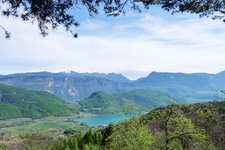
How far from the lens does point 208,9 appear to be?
15.7 m

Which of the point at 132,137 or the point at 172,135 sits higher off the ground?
the point at 172,135

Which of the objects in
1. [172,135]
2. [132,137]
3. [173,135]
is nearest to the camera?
[173,135]

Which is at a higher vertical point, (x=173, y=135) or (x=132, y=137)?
(x=173, y=135)

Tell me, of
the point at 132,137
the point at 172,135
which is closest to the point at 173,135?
the point at 172,135

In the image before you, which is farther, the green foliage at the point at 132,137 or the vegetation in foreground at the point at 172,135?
the green foliage at the point at 132,137

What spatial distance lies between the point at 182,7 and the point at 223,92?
90.8 ft

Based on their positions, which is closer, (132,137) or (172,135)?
(172,135)

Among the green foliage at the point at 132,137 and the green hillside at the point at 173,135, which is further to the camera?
the green foliage at the point at 132,137

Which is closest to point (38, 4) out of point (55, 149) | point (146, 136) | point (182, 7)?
point (182, 7)

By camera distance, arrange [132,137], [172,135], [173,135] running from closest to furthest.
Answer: [173,135], [172,135], [132,137]

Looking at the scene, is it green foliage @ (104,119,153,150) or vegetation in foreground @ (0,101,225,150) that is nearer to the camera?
vegetation in foreground @ (0,101,225,150)

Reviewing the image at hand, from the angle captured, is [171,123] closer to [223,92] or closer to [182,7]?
[223,92]

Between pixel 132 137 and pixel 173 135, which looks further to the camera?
pixel 132 137

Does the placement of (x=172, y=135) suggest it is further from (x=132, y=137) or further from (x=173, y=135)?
(x=132, y=137)
